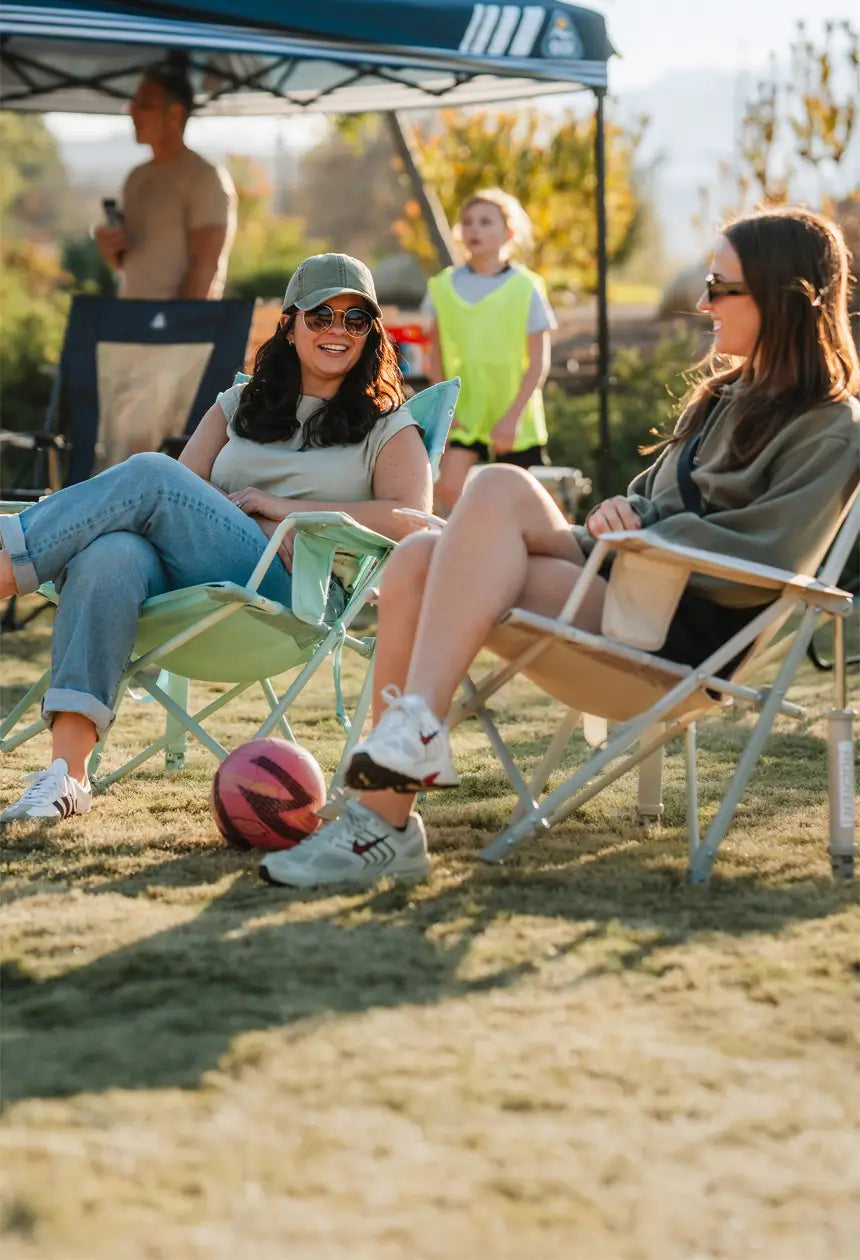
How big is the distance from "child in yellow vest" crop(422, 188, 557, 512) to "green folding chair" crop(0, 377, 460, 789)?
9.64 ft

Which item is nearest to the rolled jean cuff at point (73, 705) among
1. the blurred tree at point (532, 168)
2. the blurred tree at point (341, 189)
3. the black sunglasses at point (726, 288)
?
the black sunglasses at point (726, 288)

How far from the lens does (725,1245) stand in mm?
1559

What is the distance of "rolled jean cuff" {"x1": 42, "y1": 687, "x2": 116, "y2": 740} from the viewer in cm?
320

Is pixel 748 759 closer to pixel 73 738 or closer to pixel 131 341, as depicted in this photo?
pixel 73 738

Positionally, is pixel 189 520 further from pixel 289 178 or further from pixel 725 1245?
pixel 289 178

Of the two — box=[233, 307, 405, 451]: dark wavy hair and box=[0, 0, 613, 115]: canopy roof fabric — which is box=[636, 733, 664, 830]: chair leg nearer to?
box=[233, 307, 405, 451]: dark wavy hair

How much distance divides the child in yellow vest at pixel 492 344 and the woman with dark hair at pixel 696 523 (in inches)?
135

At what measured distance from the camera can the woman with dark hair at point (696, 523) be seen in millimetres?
2783

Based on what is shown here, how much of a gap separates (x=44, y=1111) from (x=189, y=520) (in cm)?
168

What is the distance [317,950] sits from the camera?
2.44 m

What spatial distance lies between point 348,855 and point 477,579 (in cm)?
49

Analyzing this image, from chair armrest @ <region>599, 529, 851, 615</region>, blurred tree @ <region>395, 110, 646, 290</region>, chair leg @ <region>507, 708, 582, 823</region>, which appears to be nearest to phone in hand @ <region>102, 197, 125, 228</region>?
chair leg @ <region>507, 708, 582, 823</region>

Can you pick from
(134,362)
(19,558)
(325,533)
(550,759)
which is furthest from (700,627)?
(134,362)

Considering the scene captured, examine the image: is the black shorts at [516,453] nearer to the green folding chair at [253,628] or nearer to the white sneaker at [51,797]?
the green folding chair at [253,628]
